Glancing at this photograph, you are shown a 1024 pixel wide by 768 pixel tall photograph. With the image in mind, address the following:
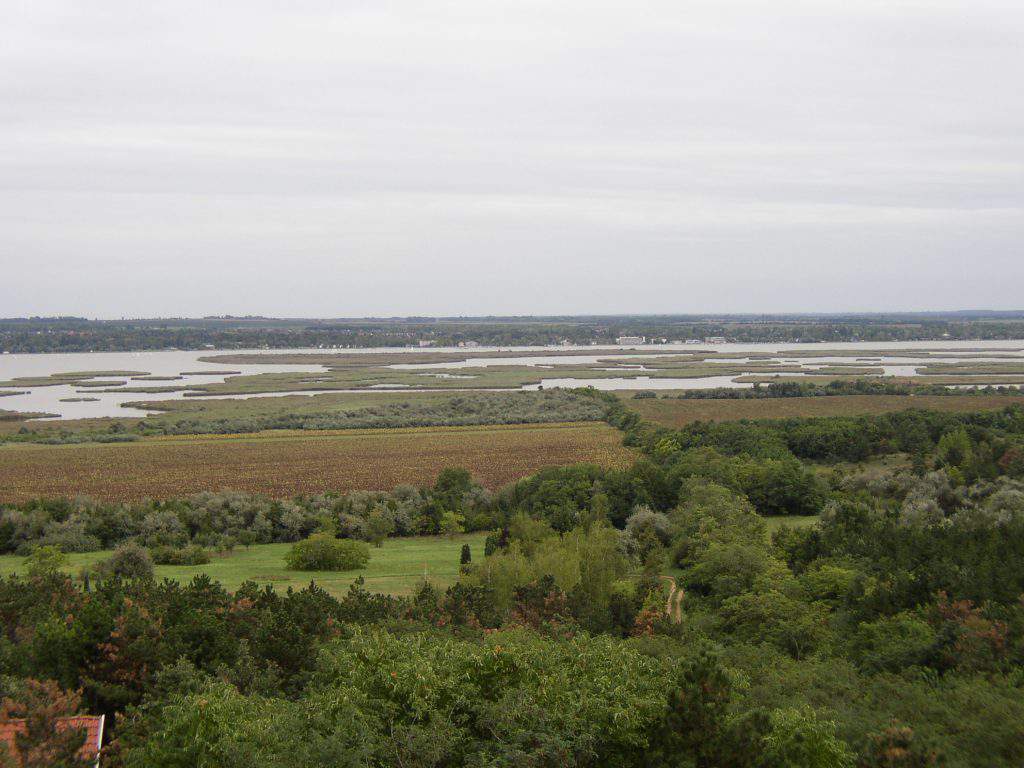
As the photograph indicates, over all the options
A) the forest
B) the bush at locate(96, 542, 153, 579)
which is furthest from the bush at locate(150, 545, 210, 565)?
the bush at locate(96, 542, 153, 579)

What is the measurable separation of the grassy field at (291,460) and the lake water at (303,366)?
19241mm

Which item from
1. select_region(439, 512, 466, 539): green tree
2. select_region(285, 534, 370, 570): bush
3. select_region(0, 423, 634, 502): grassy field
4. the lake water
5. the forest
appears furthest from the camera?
the lake water

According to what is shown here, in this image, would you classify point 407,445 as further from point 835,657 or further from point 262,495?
point 835,657

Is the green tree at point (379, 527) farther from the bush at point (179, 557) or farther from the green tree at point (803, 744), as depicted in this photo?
the green tree at point (803, 744)

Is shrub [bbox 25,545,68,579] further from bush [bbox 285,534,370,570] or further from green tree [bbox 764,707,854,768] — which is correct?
green tree [bbox 764,707,854,768]

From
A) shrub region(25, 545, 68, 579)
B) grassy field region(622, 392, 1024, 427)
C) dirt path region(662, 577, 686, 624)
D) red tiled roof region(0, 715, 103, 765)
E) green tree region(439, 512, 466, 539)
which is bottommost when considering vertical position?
green tree region(439, 512, 466, 539)

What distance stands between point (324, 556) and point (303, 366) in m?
95.7

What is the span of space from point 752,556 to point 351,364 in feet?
344

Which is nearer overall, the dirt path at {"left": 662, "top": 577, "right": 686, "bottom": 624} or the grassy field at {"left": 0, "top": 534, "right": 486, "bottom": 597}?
the dirt path at {"left": 662, "top": 577, "right": 686, "bottom": 624}

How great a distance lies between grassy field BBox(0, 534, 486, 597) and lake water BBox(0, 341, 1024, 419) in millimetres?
42363

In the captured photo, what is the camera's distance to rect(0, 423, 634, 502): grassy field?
4284cm

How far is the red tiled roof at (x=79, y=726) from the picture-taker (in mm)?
10930

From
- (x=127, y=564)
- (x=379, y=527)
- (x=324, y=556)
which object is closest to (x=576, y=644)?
(x=324, y=556)

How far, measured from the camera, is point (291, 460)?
49656 mm
